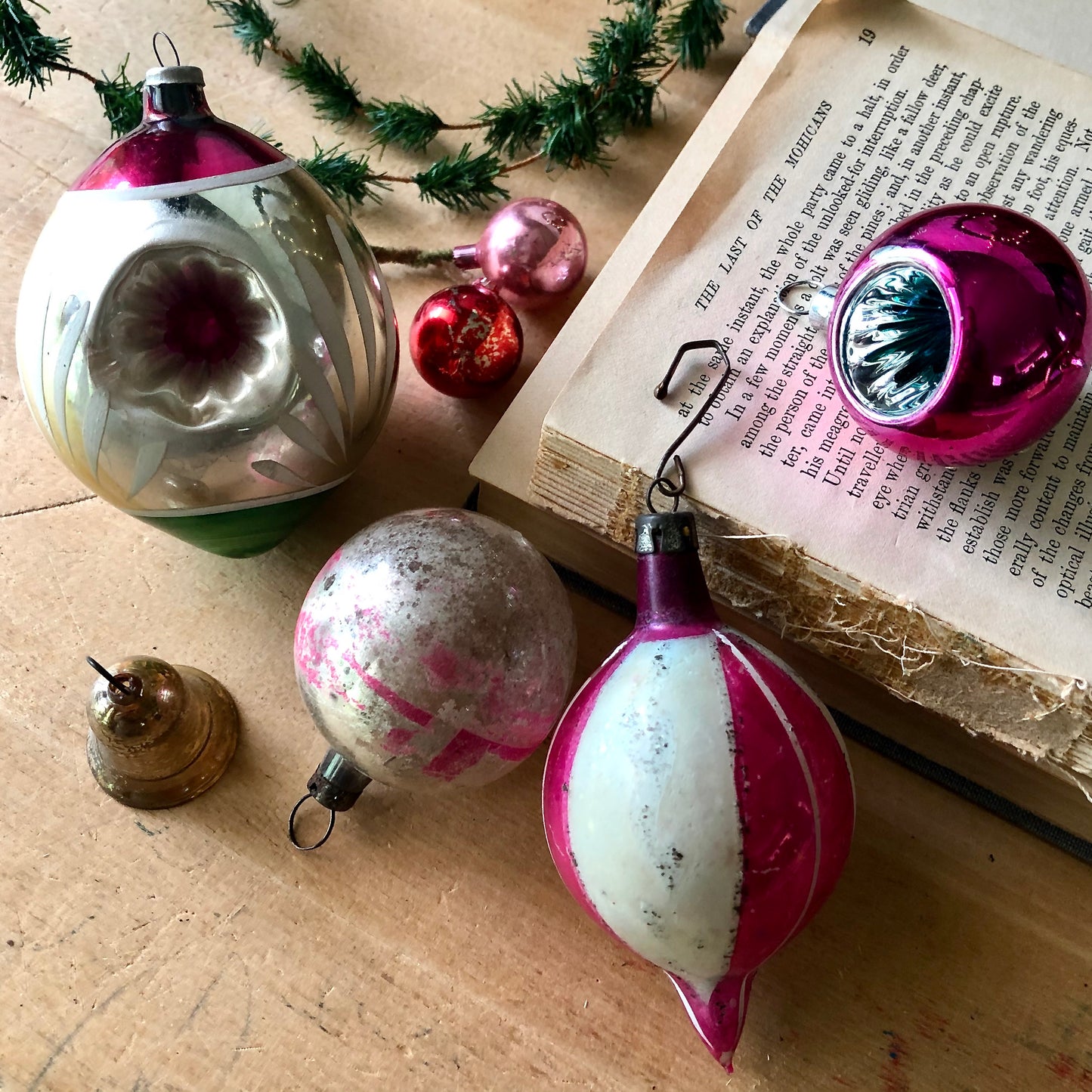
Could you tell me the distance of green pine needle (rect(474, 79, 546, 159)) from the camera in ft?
2.04

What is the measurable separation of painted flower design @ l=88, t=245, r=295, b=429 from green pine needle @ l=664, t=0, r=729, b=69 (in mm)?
374

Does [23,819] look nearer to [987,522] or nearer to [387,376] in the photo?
[387,376]

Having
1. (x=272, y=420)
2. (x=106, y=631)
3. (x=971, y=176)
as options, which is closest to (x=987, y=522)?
(x=971, y=176)

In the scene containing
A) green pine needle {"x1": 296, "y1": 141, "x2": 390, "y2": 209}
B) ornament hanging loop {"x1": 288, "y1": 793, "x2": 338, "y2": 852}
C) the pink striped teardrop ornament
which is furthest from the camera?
green pine needle {"x1": 296, "y1": 141, "x2": 390, "y2": 209}

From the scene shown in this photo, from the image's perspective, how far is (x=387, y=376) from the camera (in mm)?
490

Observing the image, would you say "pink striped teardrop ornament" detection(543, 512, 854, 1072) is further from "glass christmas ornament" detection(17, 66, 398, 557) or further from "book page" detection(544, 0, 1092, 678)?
"glass christmas ornament" detection(17, 66, 398, 557)

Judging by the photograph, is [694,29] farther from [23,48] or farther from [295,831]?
[295,831]

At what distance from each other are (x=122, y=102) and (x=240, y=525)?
299 millimetres

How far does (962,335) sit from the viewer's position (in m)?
0.39

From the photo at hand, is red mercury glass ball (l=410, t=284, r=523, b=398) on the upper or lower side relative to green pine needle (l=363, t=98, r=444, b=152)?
lower

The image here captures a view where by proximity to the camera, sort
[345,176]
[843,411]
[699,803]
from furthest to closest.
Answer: [345,176], [843,411], [699,803]

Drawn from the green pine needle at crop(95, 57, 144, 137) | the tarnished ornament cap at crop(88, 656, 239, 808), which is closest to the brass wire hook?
the tarnished ornament cap at crop(88, 656, 239, 808)

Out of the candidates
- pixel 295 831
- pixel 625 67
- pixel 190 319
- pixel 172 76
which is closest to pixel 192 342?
pixel 190 319

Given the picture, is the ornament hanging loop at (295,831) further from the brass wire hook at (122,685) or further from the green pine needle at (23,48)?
the green pine needle at (23,48)
